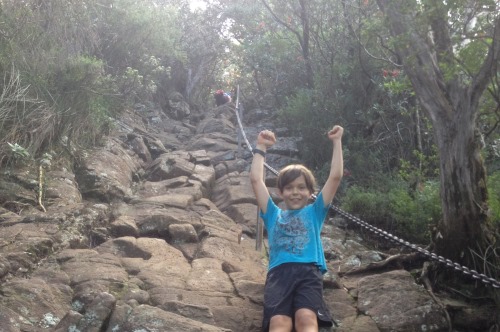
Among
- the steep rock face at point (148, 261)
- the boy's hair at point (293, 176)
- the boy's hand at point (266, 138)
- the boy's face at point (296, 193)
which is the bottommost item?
the steep rock face at point (148, 261)

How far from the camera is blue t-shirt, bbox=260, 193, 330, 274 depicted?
4.15 metres

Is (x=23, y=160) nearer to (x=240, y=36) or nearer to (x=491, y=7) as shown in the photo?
(x=491, y=7)

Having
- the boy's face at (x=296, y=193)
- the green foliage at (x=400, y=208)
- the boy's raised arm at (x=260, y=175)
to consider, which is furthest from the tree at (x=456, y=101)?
the boy's raised arm at (x=260, y=175)

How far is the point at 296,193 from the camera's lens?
14.4 ft

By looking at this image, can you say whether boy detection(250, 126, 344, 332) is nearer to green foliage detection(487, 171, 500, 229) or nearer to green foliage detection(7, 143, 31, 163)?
green foliage detection(487, 171, 500, 229)

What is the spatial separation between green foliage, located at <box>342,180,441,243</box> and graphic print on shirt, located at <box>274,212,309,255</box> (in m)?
2.47

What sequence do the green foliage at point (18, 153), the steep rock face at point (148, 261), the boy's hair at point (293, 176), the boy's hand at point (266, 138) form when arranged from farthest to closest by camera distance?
the green foliage at point (18, 153), the boy's hand at point (266, 138), the boy's hair at point (293, 176), the steep rock face at point (148, 261)

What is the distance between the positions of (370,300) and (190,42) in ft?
58.0

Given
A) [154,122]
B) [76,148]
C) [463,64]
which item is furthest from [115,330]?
[154,122]

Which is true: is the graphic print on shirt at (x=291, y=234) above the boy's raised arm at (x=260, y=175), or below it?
below

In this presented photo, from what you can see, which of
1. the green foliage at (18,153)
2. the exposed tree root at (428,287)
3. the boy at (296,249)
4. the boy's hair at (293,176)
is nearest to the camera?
the boy at (296,249)

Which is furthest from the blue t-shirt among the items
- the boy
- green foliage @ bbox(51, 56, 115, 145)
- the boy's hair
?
green foliage @ bbox(51, 56, 115, 145)

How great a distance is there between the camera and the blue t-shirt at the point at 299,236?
4.15 meters

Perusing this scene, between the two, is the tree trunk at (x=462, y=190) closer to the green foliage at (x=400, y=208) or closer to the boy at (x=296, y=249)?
the green foliage at (x=400, y=208)
